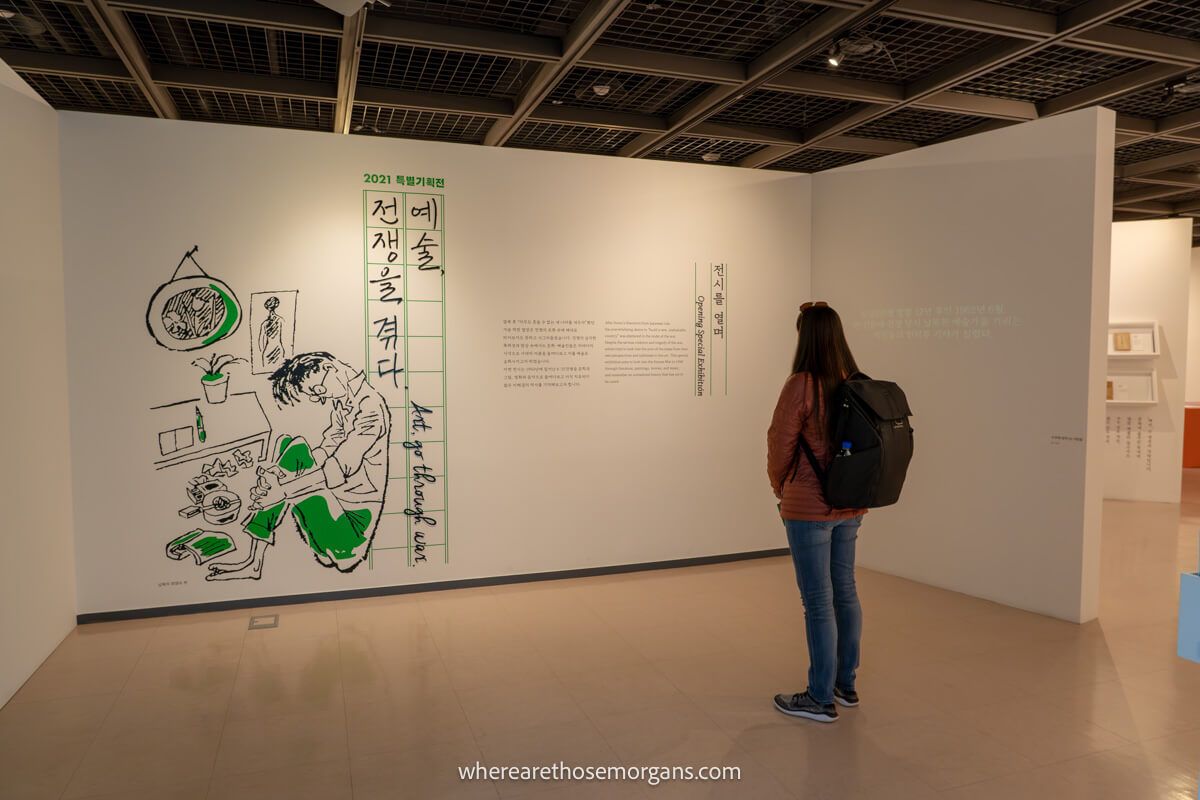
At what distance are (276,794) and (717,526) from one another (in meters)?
3.46

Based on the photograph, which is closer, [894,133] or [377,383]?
[377,383]

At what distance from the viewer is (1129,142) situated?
219 inches

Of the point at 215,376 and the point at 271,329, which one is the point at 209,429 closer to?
the point at 215,376

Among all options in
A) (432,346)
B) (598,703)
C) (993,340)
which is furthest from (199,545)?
(993,340)

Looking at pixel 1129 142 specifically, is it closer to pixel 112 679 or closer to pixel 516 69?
pixel 516 69

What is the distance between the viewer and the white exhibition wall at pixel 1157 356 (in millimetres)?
7797

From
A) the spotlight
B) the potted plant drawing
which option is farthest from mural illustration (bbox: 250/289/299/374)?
the spotlight

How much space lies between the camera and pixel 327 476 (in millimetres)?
4617

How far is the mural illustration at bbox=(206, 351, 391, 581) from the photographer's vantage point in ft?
14.8

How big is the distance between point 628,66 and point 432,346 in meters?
1.89

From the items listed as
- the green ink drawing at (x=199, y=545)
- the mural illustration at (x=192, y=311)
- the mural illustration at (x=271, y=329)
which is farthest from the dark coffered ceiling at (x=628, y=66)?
the green ink drawing at (x=199, y=545)

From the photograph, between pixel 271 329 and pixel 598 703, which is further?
pixel 271 329

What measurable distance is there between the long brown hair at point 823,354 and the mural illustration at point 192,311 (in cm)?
311

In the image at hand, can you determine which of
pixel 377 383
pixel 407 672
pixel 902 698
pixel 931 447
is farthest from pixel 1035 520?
pixel 377 383
